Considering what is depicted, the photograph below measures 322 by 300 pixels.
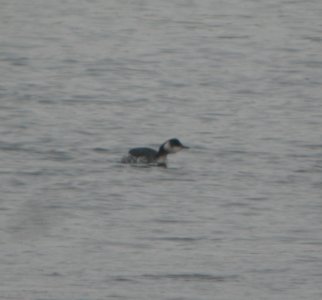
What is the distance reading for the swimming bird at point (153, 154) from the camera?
62.8 feet

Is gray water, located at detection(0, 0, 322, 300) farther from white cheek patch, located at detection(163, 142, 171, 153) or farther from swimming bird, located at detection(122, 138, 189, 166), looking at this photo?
white cheek patch, located at detection(163, 142, 171, 153)

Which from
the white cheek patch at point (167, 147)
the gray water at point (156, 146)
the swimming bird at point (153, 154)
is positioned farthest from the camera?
the white cheek patch at point (167, 147)

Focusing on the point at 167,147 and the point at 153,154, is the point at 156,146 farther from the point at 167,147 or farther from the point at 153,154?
the point at 153,154

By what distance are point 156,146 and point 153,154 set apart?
5.39ft

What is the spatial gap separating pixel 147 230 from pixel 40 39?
17.9 metres

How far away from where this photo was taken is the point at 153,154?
1930cm

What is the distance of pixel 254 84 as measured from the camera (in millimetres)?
26594

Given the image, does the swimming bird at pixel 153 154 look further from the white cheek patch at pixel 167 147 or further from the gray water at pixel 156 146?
the gray water at pixel 156 146

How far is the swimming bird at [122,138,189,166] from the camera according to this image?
19156 millimetres

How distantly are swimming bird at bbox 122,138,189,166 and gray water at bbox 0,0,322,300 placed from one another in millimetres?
119

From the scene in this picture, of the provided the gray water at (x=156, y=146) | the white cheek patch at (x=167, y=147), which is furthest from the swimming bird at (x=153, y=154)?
the gray water at (x=156, y=146)

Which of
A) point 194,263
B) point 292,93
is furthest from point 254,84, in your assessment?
point 194,263

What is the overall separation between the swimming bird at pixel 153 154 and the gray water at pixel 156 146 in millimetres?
119

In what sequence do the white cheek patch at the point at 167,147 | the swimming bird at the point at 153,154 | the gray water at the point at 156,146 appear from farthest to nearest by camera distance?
the white cheek patch at the point at 167,147 < the swimming bird at the point at 153,154 < the gray water at the point at 156,146
